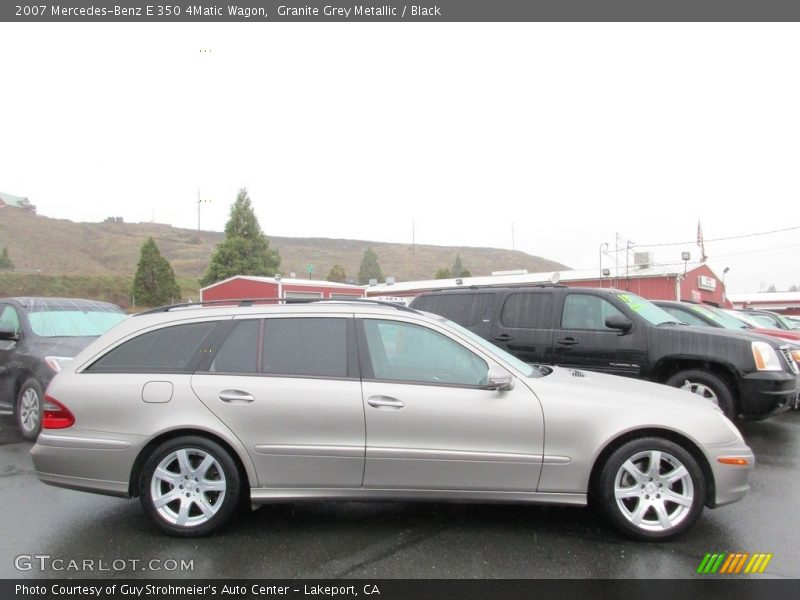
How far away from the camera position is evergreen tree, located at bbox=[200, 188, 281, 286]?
48.0 metres

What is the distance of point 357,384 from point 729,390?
4818 mm

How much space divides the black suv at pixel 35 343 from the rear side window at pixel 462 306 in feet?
15.6

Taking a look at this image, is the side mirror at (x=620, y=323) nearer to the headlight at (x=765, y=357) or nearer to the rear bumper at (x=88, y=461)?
the headlight at (x=765, y=357)

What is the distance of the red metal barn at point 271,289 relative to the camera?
1300 inches

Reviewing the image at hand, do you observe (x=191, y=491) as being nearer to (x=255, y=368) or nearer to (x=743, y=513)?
(x=255, y=368)

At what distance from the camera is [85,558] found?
10.8ft

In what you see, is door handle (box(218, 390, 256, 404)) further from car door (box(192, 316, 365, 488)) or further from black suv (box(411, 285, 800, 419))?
black suv (box(411, 285, 800, 419))

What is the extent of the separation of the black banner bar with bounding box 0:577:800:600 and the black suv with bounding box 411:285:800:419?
11.5ft

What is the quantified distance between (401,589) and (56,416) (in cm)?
268

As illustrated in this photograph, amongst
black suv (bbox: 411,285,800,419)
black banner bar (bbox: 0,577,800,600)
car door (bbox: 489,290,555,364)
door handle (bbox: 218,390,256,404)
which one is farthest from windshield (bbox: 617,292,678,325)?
door handle (bbox: 218,390,256,404)

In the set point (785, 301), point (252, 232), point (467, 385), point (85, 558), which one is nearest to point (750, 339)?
point (467, 385)

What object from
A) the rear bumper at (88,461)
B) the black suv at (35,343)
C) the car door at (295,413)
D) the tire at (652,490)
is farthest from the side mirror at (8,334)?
the tire at (652,490)

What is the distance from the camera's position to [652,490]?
3.50m

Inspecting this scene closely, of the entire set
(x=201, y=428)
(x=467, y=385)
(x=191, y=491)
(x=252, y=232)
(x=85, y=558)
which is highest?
(x=252, y=232)
